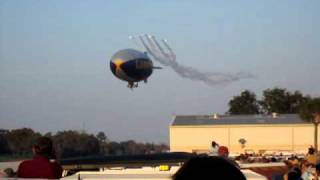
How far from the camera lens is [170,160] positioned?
1037cm

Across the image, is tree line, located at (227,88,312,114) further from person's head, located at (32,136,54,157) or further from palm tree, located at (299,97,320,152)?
person's head, located at (32,136,54,157)

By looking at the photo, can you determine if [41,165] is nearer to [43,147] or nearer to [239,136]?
[43,147]

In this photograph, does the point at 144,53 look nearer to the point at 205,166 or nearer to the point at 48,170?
the point at 48,170

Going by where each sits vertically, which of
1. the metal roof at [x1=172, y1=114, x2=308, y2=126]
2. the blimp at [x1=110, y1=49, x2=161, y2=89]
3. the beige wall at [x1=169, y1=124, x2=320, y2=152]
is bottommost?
the beige wall at [x1=169, y1=124, x2=320, y2=152]

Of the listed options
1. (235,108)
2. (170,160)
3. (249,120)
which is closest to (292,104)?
(235,108)

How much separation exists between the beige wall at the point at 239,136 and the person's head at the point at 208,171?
370 ft

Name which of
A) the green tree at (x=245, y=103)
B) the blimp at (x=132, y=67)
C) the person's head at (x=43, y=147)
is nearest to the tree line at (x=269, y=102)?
the green tree at (x=245, y=103)

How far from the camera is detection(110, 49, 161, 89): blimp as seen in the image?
61.9m

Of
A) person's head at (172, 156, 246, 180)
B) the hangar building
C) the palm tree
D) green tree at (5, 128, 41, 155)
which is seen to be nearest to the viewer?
person's head at (172, 156, 246, 180)

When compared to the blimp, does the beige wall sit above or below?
below

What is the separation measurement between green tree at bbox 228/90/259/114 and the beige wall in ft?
142

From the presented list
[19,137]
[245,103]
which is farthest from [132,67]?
[245,103]

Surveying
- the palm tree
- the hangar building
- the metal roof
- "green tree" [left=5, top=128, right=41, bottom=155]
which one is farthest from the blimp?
the metal roof

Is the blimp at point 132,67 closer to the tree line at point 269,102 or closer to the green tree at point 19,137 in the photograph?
the green tree at point 19,137
